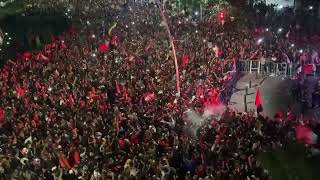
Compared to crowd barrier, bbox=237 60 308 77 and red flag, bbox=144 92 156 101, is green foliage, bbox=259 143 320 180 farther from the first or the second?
crowd barrier, bbox=237 60 308 77

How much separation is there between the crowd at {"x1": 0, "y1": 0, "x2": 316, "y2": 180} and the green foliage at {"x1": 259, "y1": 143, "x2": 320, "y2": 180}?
48.6 inches

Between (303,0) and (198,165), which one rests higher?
(303,0)

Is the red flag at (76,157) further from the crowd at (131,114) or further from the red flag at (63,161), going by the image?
the red flag at (63,161)

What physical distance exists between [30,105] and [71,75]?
337 centimetres

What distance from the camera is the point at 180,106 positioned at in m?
15.9

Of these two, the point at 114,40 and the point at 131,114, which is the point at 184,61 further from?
the point at 131,114

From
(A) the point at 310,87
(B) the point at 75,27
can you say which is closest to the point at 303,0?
(A) the point at 310,87

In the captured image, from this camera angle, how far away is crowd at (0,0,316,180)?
11336 millimetres

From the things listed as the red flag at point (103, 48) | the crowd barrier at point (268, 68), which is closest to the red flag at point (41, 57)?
the red flag at point (103, 48)

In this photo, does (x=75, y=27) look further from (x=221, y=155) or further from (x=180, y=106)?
(x=221, y=155)

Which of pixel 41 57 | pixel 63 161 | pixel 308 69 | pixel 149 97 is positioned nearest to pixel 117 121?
pixel 63 161

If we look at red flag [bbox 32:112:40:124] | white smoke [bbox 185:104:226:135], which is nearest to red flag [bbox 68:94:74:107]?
red flag [bbox 32:112:40:124]

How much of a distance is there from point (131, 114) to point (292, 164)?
23.2 feet

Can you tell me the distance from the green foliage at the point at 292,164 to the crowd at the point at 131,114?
123 cm
